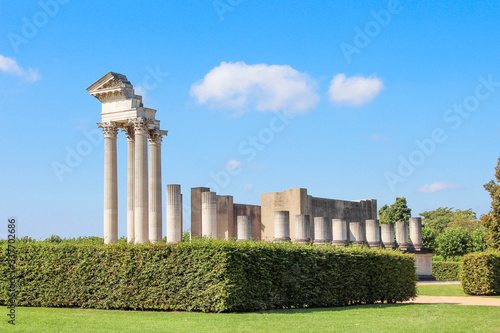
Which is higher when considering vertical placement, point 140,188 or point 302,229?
point 140,188

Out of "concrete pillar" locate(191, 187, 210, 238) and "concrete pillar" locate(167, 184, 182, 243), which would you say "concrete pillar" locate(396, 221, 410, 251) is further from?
"concrete pillar" locate(167, 184, 182, 243)

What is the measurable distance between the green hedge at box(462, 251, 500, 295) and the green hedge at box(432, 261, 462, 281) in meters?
17.7

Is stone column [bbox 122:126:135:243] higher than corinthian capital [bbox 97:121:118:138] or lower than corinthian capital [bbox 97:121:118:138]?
lower

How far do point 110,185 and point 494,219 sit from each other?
105ft

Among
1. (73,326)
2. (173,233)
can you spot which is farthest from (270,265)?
(173,233)

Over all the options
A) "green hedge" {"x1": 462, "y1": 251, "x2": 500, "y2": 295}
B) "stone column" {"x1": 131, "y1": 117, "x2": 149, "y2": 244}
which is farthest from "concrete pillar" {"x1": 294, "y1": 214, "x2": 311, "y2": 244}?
"green hedge" {"x1": 462, "y1": 251, "x2": 500, "y2": 295}

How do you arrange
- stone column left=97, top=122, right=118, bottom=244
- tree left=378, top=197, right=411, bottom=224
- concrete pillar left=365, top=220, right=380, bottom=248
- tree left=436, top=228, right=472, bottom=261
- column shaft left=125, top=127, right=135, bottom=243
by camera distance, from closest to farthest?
stone column left=97, top=122, right=118, bottom=244, column shaft left=125, top=127, right=135, bottom=243, concrete pillar left=365, top=220, right=380, bottom=248, tree left=436, top=228, right=472, bottom=261, tree left=378, top=197, right=411, bottom=224

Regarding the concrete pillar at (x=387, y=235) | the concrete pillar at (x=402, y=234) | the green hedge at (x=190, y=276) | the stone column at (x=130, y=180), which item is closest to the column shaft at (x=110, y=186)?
the stone column at (x=130, y=180)

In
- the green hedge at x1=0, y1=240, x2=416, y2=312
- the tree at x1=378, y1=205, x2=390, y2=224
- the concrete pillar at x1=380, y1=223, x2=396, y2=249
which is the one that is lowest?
→ the green hedge at x1=0, y1=240, x2=416, y2=312

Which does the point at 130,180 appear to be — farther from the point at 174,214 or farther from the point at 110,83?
the point at 110,83

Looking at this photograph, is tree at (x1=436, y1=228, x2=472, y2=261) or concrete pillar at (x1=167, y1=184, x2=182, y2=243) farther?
tree at (x1=436, y1=228, x2=472, y2=261)

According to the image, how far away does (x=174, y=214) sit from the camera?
37.8 meters

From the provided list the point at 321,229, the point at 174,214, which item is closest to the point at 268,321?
the point at 174,214

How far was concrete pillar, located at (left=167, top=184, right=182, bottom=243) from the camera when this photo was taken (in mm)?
37625
